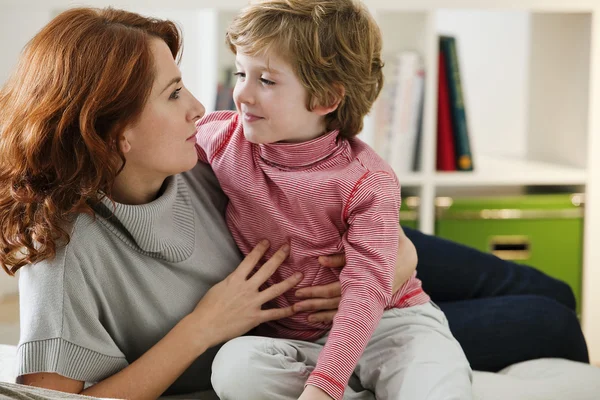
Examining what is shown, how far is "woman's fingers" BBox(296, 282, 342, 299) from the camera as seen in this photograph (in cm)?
145

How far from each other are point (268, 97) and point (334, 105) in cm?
13

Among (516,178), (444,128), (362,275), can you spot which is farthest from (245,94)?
(516,178)

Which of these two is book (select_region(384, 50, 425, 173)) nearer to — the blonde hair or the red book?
the red book

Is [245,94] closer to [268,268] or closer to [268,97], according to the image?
[268,97]

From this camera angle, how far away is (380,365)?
55.7 inches

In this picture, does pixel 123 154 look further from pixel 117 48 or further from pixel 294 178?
pixel 294 178

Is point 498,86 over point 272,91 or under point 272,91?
under

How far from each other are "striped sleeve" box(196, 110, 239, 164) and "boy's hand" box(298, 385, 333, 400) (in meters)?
0.51

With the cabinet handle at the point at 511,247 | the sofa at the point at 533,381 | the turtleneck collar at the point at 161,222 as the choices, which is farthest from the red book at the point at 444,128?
the turtleneck collar at the point at 161,222

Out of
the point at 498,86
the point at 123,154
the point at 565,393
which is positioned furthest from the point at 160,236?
the point at 498,86

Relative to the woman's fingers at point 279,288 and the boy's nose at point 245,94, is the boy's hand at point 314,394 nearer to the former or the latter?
the woman's fingers at point 279,288

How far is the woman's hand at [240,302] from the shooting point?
1.37 meters

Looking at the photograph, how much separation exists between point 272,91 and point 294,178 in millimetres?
155

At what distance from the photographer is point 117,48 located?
4.17 feet
